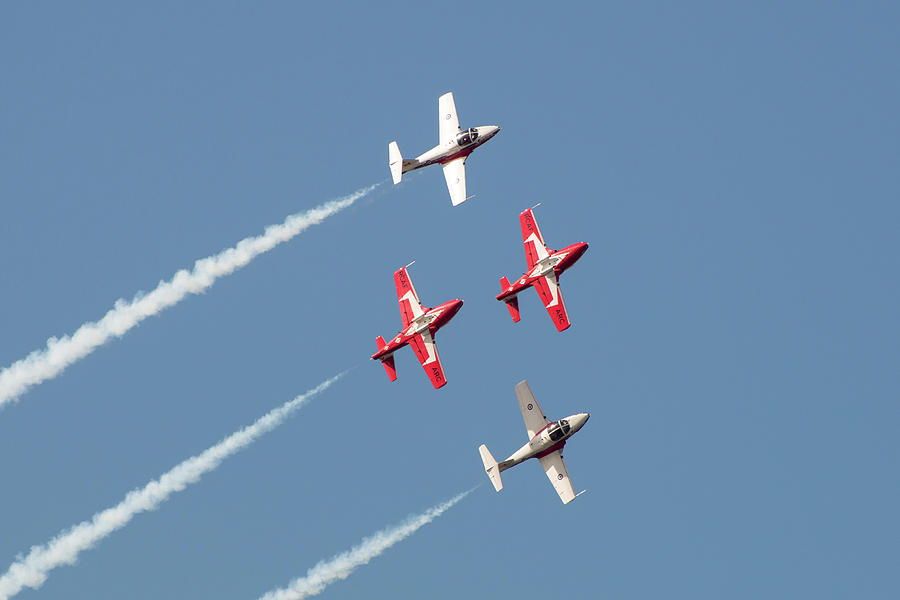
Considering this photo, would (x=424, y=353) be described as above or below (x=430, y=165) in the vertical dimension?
below

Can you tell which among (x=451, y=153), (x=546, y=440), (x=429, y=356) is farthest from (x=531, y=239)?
(x=546, y=440)

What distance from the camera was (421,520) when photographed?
299 ft

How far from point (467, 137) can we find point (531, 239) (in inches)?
336

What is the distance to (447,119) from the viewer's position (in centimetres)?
9481

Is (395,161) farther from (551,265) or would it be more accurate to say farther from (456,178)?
(551,265)

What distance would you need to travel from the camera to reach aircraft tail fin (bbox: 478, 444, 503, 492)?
292ft

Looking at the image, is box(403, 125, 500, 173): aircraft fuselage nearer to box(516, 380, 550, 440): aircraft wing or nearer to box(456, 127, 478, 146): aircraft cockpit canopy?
box(456, 127, 478, 146): aircraft cockpit canopy

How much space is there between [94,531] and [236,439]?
1108 cm

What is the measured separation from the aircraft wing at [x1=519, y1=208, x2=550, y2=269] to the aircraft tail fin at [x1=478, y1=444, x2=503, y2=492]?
13275 millimetres

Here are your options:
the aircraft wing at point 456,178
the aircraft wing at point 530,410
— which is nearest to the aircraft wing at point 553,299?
the aircraft wing at point 530,410

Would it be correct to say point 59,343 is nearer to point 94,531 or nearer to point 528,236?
point 94,531

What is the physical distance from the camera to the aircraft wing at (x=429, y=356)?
296 ft

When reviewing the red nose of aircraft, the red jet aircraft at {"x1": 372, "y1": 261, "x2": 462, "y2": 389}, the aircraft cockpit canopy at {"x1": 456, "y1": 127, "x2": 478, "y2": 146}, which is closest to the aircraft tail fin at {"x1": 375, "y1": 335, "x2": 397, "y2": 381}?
the red jet aircraft at {"x1": 372, "y1": 261, "x2": 462, "y2": 389}

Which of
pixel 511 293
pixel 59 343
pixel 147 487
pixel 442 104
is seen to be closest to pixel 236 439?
pixel 147 487
